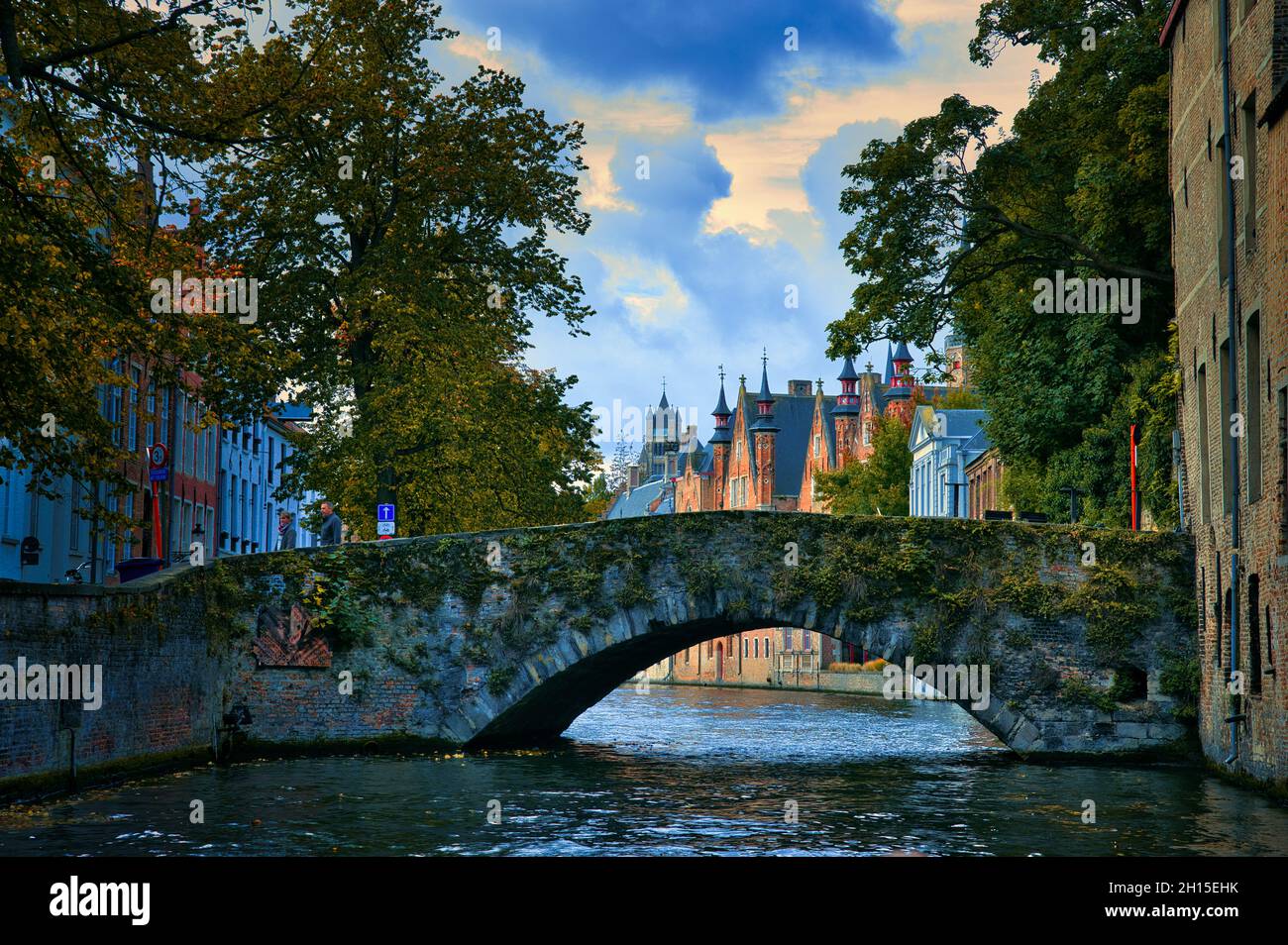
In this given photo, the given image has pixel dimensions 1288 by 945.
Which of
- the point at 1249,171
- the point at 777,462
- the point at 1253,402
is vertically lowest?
the point at 1253,402

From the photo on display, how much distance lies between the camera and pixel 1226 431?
842 inches

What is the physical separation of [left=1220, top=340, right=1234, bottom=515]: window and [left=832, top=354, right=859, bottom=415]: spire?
77.9 m

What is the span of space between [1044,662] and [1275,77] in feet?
32.1

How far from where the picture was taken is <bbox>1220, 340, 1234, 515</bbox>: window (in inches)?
838

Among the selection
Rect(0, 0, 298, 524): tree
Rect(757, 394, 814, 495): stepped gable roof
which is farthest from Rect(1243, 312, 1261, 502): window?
Rect(757, 394, 814, 495): stepped gable roof

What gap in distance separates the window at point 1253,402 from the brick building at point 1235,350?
0.02m

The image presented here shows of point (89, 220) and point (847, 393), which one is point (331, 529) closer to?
point (89, 220)

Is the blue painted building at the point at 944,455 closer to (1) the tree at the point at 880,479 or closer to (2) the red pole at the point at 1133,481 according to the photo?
(1) the tree at the point at 880,479

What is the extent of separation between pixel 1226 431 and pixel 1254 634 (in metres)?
2.91

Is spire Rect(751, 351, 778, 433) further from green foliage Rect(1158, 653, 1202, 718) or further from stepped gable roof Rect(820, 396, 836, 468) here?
green foliage Rect(1158, 653, 1202, 718)

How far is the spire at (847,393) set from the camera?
100062mm

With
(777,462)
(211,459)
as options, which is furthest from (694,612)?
(777,462)
